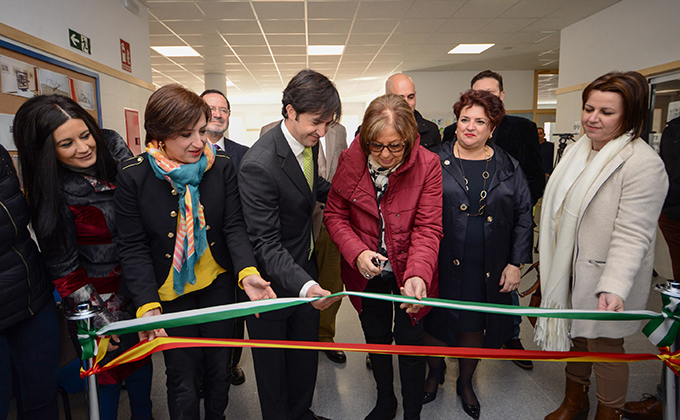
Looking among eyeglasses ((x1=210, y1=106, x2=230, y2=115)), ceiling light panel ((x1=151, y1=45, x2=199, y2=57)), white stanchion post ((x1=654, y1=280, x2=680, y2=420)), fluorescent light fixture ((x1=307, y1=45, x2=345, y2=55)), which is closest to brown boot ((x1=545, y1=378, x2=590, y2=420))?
white stanchion post ((x1=654, y1=280, x2=680, y2=420))

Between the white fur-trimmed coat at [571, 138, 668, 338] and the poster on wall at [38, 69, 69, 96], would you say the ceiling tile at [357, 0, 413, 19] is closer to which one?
the poster on wall at [38, 69, 69, 96]

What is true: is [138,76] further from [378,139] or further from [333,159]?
[378,139]

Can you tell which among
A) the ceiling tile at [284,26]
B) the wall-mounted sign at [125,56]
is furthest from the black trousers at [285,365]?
the ceiling tile at [284,26]

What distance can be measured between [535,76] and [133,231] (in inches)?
461

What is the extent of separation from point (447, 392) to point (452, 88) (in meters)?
9.90

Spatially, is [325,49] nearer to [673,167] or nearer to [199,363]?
[673,167]

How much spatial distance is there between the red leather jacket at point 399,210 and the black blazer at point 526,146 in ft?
3.60

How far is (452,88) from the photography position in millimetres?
10719

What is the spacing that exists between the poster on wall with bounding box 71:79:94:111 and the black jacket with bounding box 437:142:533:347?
3679mm

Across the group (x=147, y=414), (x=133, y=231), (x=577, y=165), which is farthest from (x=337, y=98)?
(x=147, y=414)

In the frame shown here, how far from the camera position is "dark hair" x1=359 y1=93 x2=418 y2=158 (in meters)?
1.60

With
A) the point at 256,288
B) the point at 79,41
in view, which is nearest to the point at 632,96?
the point at 256,288

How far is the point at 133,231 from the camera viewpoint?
1.48 meters

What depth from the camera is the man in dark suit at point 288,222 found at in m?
1.55
